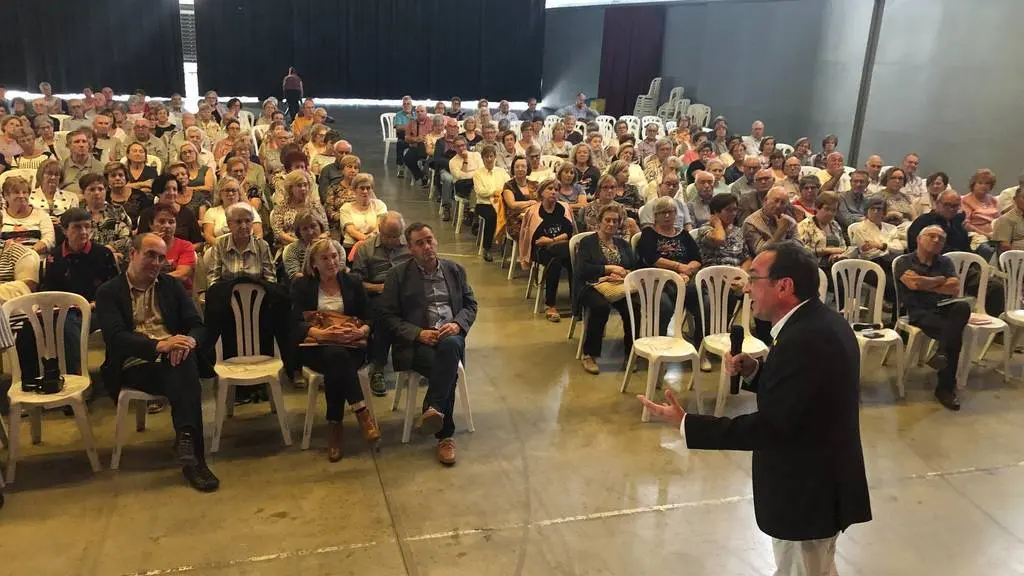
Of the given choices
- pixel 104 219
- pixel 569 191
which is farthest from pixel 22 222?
pixel 569 191

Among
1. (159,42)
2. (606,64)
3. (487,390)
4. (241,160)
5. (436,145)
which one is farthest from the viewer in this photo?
(159,42)

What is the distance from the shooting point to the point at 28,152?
6.57 m

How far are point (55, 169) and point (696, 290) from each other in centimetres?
438

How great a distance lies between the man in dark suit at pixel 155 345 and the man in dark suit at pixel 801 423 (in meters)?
2.27

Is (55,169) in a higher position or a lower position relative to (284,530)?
higher

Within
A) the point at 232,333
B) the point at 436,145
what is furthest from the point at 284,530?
the point at 436,145

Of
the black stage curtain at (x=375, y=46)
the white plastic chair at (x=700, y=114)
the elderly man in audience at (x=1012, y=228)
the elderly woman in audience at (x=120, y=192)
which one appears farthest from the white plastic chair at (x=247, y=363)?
the black stage curtain at (x=375, y=46)

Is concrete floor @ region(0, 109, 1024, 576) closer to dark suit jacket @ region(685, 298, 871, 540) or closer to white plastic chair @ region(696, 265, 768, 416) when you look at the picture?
white plastic chair @ region(696, 265, 768, 416)

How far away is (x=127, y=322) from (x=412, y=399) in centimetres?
139

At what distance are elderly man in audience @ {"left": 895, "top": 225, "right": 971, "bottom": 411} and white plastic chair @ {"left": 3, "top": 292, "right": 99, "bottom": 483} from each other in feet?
15.5

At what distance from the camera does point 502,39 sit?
1914cm

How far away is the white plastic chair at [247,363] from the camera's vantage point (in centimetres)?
369

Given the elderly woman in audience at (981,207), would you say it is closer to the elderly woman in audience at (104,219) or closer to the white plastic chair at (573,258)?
the white plastic chair at (573,258)

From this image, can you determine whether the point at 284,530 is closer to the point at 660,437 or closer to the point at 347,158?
the point at 660,437
